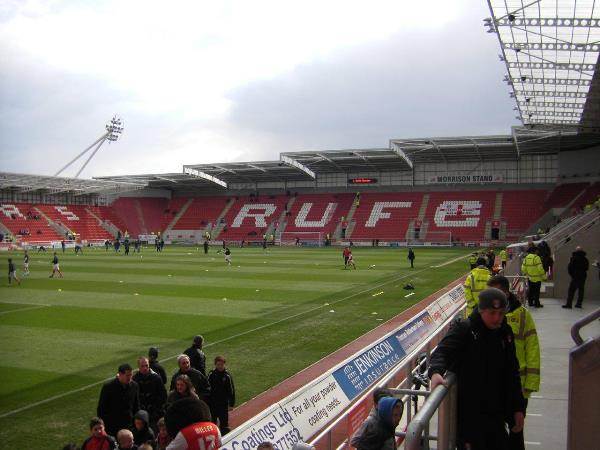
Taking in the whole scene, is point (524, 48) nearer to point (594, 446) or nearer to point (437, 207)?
point (594, 446)

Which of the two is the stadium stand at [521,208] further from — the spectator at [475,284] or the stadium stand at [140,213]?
the spectator at [475,284]

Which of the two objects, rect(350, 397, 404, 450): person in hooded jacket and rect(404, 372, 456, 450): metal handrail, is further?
rect(350, 397, 404, 450): person in hooded jacket

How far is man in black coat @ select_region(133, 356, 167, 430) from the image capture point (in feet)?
26.8

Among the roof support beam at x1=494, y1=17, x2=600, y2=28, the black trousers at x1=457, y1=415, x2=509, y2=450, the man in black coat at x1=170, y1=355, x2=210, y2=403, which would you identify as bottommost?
the man in black coat at x1=170, y1=355, x2=210, y2=403

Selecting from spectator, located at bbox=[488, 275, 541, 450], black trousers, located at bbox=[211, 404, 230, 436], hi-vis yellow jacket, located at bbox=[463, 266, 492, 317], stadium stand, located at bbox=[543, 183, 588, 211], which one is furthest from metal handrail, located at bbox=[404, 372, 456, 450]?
stadium stand, located at bbox=[543, 183, 588, 211]

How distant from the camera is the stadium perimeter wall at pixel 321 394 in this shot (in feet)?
20.9

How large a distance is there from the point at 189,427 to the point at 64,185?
64112 mm

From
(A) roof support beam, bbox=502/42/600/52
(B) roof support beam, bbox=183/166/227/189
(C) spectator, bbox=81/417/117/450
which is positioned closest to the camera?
(C) spectator, bbox=81/417/117/450

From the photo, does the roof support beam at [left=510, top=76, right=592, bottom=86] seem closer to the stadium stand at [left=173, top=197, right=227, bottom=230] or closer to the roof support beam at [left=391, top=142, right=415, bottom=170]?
the roof support beam at [left=391, top=142, right=415, bottom=170]

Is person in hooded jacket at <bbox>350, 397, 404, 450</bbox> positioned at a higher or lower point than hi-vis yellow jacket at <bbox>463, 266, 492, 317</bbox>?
lower

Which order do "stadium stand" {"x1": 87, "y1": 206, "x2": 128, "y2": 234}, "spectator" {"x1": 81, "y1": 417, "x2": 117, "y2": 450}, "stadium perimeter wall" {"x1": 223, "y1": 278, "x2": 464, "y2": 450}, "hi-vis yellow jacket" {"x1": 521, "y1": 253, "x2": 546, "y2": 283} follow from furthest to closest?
"stadium stand" {"x1": 87, "y1": 206, "x2": 128, "y2": 234}
"hi-vis yellow jacket" {"x1": 521, "y1": 253, "x2": 546, "y2": 283}
"spectator" {"x1": 81, "y1": 417, "x2": 117, "y2": 450}
"stadium perimeter wall" {"x1": 223, "y1": 278, "x2": 464, "y2": 450}

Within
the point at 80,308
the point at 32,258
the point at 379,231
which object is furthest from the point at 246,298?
the point at 379,231

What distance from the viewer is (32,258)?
45906 millimetres

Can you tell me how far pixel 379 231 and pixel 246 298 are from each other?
4429 centimetres
